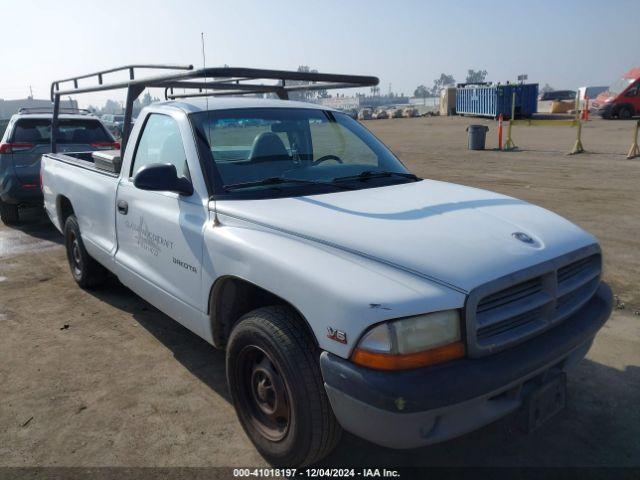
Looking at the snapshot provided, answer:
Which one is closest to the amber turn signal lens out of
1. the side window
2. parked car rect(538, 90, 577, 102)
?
the side window

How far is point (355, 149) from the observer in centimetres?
399

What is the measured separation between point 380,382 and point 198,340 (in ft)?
8.48

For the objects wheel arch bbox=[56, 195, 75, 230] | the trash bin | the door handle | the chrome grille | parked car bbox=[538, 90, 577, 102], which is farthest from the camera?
parked car bbox=[538, 90, 577, 102]

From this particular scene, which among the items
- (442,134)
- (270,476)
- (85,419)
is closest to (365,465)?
(270,476)

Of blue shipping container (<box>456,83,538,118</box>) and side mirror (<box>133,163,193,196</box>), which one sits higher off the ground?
blue shipping container (<box>456,83,538,118</box>)

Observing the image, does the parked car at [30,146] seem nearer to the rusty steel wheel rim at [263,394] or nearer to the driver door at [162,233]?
the driver door at [162,233]

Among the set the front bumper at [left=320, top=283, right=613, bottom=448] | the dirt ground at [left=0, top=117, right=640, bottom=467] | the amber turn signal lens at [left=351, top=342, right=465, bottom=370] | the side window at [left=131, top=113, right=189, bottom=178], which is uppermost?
the side window at [left=131, top=113, right=189, bottom=178]

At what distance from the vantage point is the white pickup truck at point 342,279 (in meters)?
2.16

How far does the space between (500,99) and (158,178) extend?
3346 centimetres

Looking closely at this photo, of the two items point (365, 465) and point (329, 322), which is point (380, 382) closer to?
point (329, 322)

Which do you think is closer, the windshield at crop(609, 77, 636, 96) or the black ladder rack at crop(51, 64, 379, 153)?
the black ladder rack at crop(51, 64, 379, 153)

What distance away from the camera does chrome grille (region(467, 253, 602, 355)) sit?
7.44 ft

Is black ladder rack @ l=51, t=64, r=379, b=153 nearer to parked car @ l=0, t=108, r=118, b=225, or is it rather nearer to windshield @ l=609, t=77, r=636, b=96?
parked car @ l=0, t=108, r=118, b=225

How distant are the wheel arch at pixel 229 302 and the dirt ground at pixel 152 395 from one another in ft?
1.93
